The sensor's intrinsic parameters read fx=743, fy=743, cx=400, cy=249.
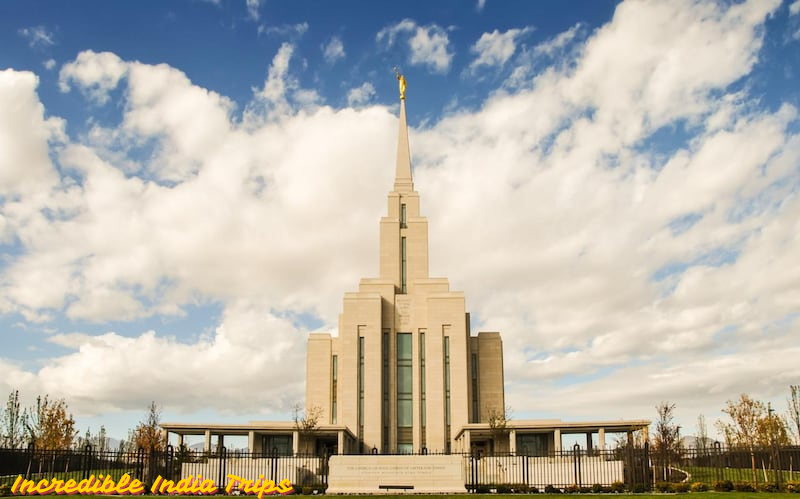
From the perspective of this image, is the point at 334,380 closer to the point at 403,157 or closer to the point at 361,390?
the point at 361,390

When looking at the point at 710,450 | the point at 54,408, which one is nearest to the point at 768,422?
the point at 710,450

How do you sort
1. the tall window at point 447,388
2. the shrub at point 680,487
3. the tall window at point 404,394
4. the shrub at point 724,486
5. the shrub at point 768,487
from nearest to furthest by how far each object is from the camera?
the shrub at point 768,487 → the shrub at point 724,486 → the shrub at point 680,487 → the tall window at point 447,388 → the tall window at point 404,394

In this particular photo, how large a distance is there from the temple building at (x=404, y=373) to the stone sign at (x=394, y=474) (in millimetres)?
19896

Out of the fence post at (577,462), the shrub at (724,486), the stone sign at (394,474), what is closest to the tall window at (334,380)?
the stone sign at (394,474)

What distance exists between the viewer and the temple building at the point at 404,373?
62281 millimetres

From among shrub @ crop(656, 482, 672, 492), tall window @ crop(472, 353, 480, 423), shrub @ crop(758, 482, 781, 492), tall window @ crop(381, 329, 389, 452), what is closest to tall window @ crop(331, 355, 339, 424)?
tall window @ crop(381, 329, 389, 452)

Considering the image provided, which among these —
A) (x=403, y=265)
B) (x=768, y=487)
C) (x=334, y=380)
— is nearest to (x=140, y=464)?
(x=768, y=487)

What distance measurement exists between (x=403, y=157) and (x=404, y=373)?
22559 millimetres

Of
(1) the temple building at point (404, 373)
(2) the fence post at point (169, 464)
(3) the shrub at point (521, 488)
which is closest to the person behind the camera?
(2) the fence post at point (169, 464)

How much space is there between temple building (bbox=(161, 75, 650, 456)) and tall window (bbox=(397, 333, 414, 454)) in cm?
9

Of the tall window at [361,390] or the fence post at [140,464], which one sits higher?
the tall window at [361,390]

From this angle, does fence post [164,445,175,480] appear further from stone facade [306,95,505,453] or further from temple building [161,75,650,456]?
stone facade [306,95,505,453]

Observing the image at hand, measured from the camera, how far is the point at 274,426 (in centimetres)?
5734

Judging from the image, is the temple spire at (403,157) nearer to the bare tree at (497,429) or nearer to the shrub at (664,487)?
the bare tree at (497,429)
